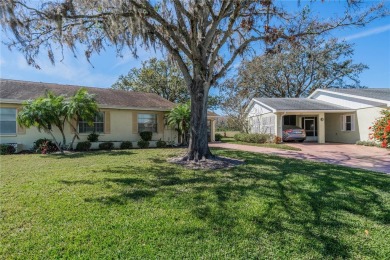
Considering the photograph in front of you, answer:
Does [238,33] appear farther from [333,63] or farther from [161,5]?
[333,63]

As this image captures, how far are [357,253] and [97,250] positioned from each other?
328 centimetres

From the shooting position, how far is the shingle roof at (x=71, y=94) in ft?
41.8

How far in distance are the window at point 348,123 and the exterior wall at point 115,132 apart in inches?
518

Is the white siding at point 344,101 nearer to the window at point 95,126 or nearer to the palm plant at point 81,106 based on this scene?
the palm plant at point 81,106

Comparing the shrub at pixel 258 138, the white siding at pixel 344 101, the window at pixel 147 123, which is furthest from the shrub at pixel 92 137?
the white siding at pixel 344 101

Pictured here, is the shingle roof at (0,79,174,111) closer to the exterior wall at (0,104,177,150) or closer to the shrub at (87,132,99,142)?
the exterior wall at (0,104,177,150)

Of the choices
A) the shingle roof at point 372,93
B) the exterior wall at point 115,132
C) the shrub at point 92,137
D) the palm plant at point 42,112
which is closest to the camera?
the palm plant at point 42,112

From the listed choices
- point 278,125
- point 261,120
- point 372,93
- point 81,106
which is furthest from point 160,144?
point 372,93

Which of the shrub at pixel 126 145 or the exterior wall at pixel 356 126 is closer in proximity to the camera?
the shrub at pixel 126 145

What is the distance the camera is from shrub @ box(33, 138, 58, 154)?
38.3ft

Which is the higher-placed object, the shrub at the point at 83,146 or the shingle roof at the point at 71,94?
the shingle roof at the point at 71,94

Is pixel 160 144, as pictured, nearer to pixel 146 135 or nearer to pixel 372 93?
pixel 146 135

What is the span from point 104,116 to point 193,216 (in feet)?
40.1

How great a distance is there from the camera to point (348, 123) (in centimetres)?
1772
